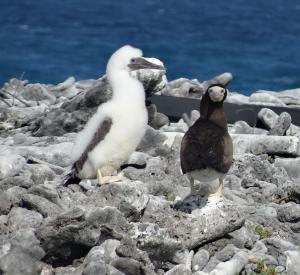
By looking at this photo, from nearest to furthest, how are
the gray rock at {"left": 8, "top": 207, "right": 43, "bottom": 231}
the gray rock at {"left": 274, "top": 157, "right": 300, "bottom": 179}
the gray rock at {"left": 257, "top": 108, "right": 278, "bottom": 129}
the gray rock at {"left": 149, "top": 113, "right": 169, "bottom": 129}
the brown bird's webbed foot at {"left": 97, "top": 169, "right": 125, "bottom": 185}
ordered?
the gray rock at {"left": 8, "top": 207, "right": 43, "bottom": 231}, the brown bird's webbed foot at {"left": 97, "top": 169, "right": 125, "bottom": 185}, the gray rock at {"left": 274, "top": 157, "right": 300, "bottom": 179}, the gray rock at {"left": 149, "top": 113, "right": 169, "bottom": 129}, the gray rock at {"left": 257, "top": 108, "right": 278, "bottom": 129}

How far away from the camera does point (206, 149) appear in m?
5.78

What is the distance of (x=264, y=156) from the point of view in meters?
8.15

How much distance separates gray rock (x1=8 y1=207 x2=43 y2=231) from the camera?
5.70 meters

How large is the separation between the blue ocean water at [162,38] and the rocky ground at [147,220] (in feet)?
36.3

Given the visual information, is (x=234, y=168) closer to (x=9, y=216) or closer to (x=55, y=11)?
(x=9, y=216)

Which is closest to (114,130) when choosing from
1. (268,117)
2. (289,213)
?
(289,213)

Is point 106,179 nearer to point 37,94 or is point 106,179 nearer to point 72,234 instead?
point 72,234

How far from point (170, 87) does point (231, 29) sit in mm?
13097

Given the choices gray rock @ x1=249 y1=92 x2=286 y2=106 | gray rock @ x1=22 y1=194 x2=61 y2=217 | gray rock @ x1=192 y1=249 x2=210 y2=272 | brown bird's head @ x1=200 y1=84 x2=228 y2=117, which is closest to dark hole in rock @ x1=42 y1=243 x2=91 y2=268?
gray rock @ x1=22 y1=194 x2=61 y2=217

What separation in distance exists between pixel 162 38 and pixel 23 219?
18252 millimetres

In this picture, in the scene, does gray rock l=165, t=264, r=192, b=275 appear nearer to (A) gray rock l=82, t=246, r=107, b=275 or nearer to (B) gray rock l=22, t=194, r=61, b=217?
(A) gray rock l=82, t=246, r=107, b=275

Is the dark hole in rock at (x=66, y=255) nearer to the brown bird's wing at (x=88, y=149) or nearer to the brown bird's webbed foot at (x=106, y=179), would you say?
the brown bird's webbed foot at (x=106, y=179)

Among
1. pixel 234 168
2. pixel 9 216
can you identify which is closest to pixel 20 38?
pixel 234 168

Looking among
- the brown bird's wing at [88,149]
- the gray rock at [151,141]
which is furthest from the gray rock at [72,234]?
the gray rock at [151,141]
